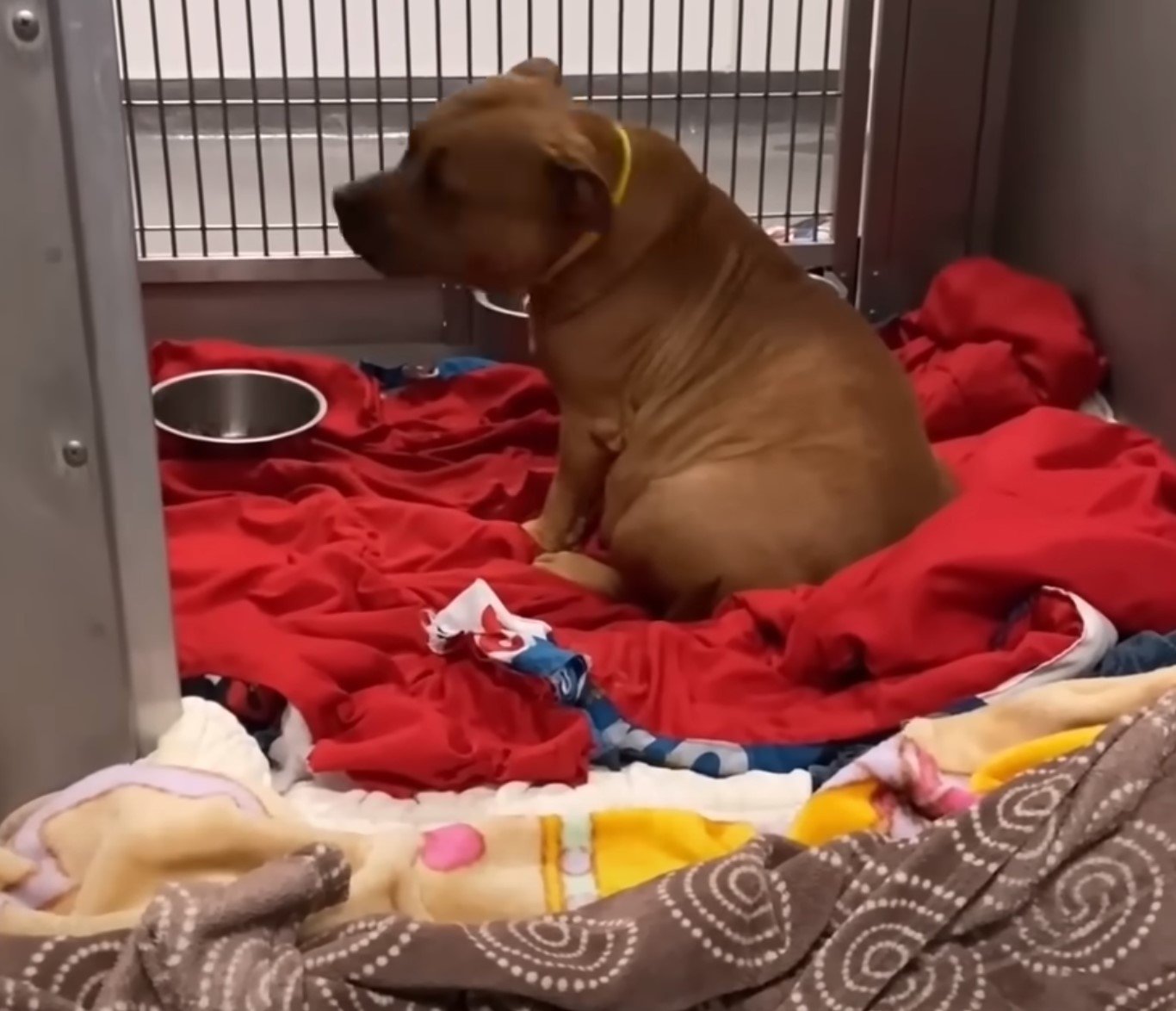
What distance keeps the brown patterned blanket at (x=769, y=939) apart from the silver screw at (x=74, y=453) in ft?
1.16

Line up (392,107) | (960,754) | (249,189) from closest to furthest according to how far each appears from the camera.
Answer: (960,754), (392,107), (249,189)

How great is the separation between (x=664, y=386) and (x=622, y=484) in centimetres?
15

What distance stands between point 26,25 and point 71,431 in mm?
319

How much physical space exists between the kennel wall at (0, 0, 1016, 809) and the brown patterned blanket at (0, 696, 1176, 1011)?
285 millimetres

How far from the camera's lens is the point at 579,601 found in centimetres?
206

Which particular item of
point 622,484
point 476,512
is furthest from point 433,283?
point 622,484

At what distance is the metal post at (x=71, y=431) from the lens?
1.23 m

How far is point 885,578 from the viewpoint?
1.87 m

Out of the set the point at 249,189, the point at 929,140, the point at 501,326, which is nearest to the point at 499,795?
the point at 501,326

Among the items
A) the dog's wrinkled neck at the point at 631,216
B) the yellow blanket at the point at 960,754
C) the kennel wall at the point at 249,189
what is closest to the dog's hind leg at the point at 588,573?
the dog's wrinkled neck at the point at 631,216

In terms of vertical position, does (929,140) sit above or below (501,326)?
above

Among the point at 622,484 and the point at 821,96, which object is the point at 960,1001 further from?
the point at 821,96

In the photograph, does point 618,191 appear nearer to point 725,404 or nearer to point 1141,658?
point 725,404

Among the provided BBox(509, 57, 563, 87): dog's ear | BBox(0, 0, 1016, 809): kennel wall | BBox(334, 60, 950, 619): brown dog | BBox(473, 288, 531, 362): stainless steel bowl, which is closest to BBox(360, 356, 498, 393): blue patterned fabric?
BBox(473, 288, 531, 362): stainless steel bowl
